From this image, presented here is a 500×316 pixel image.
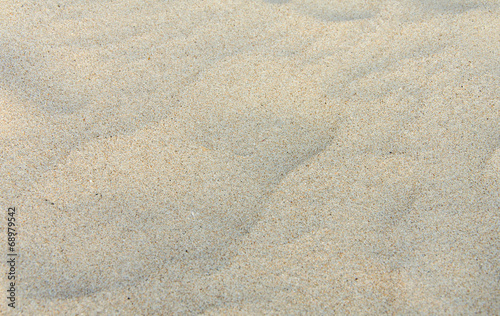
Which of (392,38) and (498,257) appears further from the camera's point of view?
(392,38)

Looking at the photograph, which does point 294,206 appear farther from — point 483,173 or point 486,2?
point 486,2

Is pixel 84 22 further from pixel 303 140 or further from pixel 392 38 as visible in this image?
pixel 392 38

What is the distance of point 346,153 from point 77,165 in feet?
2.95

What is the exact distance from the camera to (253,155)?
1480 millimetres

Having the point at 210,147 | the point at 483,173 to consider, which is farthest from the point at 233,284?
the point at 483,173

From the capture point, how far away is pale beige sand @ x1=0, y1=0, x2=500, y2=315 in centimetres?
120

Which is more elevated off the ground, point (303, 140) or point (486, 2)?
point (486, 2)

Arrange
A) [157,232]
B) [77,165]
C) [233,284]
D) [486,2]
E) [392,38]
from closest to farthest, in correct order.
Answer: [233,284]
[157,232]
[77,165]
[392,38]
[486,2]

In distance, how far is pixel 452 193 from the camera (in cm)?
135

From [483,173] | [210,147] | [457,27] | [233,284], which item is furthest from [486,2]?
[233,284]

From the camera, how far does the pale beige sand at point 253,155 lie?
3.92ft

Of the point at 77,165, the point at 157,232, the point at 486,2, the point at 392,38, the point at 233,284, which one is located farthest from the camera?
the point at 486,2

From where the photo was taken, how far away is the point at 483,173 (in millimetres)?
1394

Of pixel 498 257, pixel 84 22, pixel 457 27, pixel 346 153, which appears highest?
pixel 84 22
